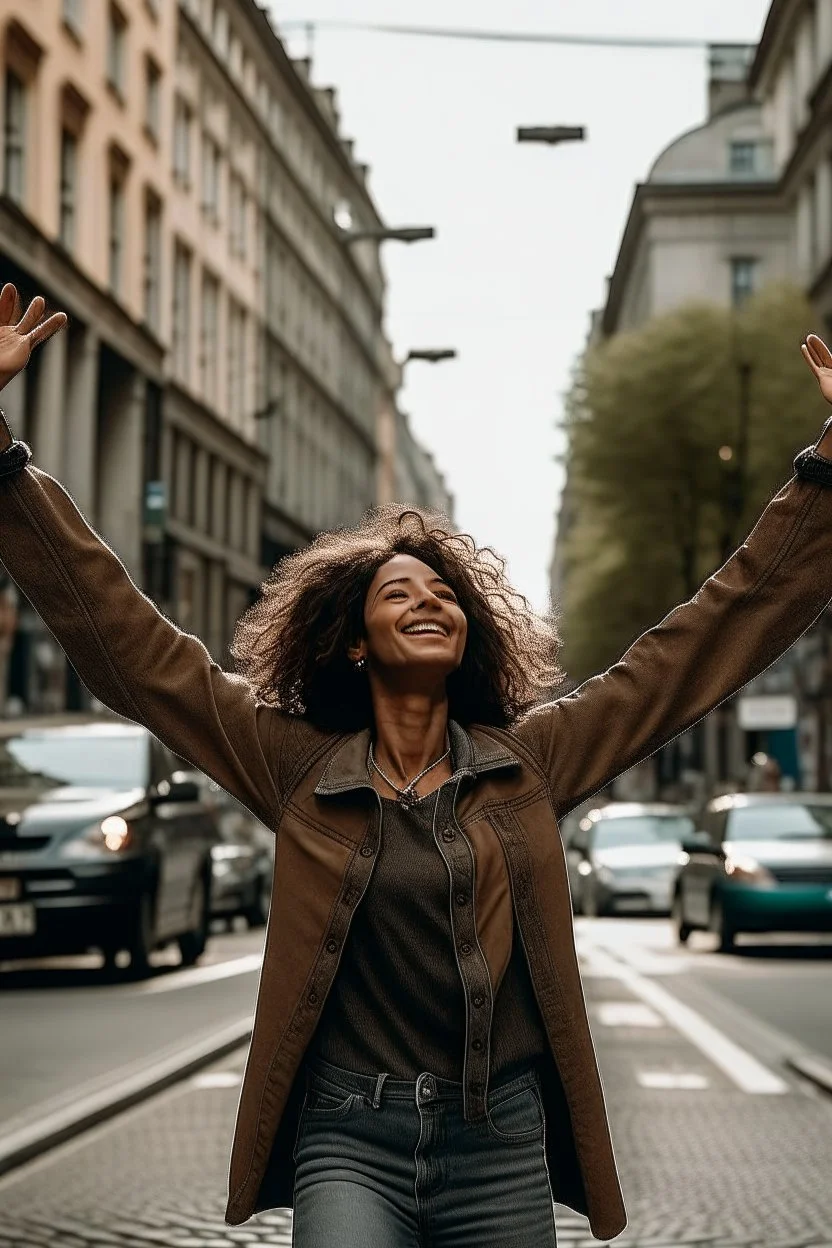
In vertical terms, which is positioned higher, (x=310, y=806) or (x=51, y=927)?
(x=310, y=806)

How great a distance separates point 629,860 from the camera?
31.9 m

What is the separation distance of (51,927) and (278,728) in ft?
41.1

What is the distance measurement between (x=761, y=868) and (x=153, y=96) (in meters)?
33.0

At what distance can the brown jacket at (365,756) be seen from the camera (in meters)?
3.71

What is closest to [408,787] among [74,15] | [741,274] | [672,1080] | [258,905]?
[672,1080]

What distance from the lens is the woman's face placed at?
393cm

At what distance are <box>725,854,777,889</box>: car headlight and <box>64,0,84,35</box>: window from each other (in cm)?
2490

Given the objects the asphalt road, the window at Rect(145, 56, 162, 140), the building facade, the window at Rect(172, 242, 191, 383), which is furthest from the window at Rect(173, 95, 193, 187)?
the asphalt road

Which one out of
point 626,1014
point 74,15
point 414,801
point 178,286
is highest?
point 74,15

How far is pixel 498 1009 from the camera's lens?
371 cm

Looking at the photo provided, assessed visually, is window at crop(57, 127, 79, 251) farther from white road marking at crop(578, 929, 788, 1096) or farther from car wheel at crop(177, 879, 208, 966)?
white road marking at crop(578, 929, 788, 1096)

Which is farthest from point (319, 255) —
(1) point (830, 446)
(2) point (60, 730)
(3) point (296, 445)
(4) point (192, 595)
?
(1) point (830, 446)

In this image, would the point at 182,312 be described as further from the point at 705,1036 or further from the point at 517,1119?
the point at 517,1119

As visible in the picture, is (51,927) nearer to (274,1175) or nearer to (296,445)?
(274,1175)
